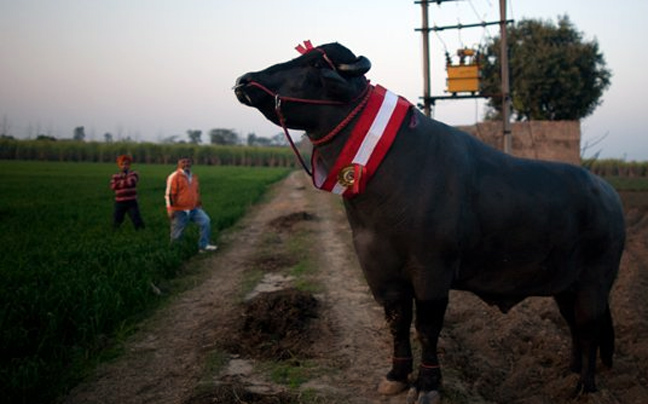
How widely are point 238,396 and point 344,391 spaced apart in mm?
834

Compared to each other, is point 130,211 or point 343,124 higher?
point 343,124

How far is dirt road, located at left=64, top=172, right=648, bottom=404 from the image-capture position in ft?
13.3

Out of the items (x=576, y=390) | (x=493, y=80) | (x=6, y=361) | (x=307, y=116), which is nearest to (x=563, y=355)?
(x=576, y=390)

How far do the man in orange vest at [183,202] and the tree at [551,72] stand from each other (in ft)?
70.1

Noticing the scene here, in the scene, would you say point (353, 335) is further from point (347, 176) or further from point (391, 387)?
point (347, 176)

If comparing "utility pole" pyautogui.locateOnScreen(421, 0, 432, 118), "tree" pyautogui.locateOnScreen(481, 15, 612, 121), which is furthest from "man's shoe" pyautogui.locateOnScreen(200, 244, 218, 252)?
"tree" pyautogui.locateOnScreen(481, 15, 612, 121)

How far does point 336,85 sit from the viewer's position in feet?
10.6

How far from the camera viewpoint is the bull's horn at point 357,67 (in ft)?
10.5

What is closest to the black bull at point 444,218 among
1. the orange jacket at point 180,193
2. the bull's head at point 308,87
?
the bull's head at point 308,87

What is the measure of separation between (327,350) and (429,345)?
166cm

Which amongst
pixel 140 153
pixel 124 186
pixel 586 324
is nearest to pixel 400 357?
pixel 586 324

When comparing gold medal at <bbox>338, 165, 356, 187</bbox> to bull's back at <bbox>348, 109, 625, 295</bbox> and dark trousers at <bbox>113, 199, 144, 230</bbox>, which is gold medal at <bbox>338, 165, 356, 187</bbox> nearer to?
bull's back at <bbox>348, 109, 625, 295</bbox>

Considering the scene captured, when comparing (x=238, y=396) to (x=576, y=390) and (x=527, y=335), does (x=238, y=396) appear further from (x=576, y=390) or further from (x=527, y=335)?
(x=527, y=335)

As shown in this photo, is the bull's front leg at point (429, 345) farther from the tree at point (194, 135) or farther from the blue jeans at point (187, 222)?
the tree at point (194, 135)
